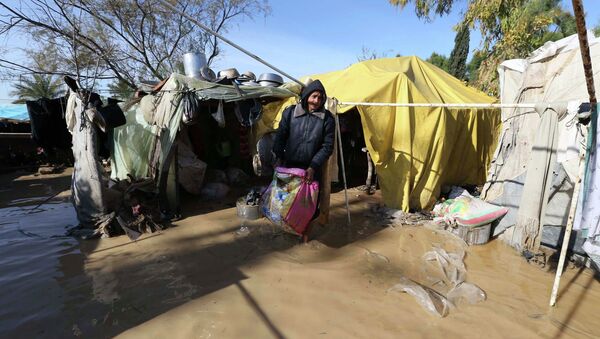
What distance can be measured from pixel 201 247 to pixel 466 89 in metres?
7.13

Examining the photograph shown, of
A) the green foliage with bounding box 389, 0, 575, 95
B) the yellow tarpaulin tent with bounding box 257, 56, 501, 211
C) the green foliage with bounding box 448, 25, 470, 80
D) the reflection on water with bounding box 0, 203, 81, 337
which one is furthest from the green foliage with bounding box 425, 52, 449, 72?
the reflection on water with bounding box 0, 203, 81, 337

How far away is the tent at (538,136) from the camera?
12.7ft

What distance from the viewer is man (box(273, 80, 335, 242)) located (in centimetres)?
373

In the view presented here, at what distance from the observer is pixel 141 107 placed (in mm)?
5777

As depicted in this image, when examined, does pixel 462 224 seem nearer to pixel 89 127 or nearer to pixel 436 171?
pixel 436 171

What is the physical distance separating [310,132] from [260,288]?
180 cm

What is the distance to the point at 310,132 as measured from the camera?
3.75 metres

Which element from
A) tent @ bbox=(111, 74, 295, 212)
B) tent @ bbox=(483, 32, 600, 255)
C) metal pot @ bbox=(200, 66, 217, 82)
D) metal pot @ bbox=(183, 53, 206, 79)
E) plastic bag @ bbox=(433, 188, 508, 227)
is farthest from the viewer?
metal pot @ bbox=(183, 53, 206, 79)

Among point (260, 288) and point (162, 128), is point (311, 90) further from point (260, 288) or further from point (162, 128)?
point (162, 128)

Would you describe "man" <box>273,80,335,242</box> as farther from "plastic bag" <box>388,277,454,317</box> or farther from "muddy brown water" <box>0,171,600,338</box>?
"plastic bag" <box>388,277,454,317</box>

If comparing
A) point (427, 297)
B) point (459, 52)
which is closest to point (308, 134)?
point (427, 297)

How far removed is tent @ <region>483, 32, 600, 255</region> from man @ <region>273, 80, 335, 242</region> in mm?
2397

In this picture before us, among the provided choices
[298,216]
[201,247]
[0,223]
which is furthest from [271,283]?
[0,223]

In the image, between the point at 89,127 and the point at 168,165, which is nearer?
the point at 89,127
